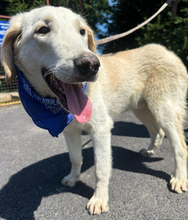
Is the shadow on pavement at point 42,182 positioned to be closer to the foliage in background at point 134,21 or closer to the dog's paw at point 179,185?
the dog's paw at point 179,185

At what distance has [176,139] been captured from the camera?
2146mm

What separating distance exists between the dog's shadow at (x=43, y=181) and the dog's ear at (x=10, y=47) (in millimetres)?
1351

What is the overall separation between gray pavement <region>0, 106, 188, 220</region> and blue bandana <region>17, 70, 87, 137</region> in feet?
2.66

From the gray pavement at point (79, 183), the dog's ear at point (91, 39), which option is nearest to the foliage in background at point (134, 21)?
the gray pavement at point (79, 183)

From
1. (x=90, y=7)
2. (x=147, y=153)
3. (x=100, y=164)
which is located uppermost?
(x=90, y=7)

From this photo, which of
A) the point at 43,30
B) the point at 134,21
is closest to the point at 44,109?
the point at 43,30

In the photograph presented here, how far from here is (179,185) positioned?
6.42 feet

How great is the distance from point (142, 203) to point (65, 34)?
71.7 inches

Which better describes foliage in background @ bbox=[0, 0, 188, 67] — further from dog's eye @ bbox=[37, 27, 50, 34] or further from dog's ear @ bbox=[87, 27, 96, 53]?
dog's eye @ bbox=[37, 27, 50, 34]

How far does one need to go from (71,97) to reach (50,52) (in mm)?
412

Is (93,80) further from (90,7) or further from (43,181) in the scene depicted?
(90,7)

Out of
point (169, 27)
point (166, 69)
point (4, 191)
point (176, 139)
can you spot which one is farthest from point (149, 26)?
point (4, 191)

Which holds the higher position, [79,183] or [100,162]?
[100,162]

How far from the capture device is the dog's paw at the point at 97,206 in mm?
1702
